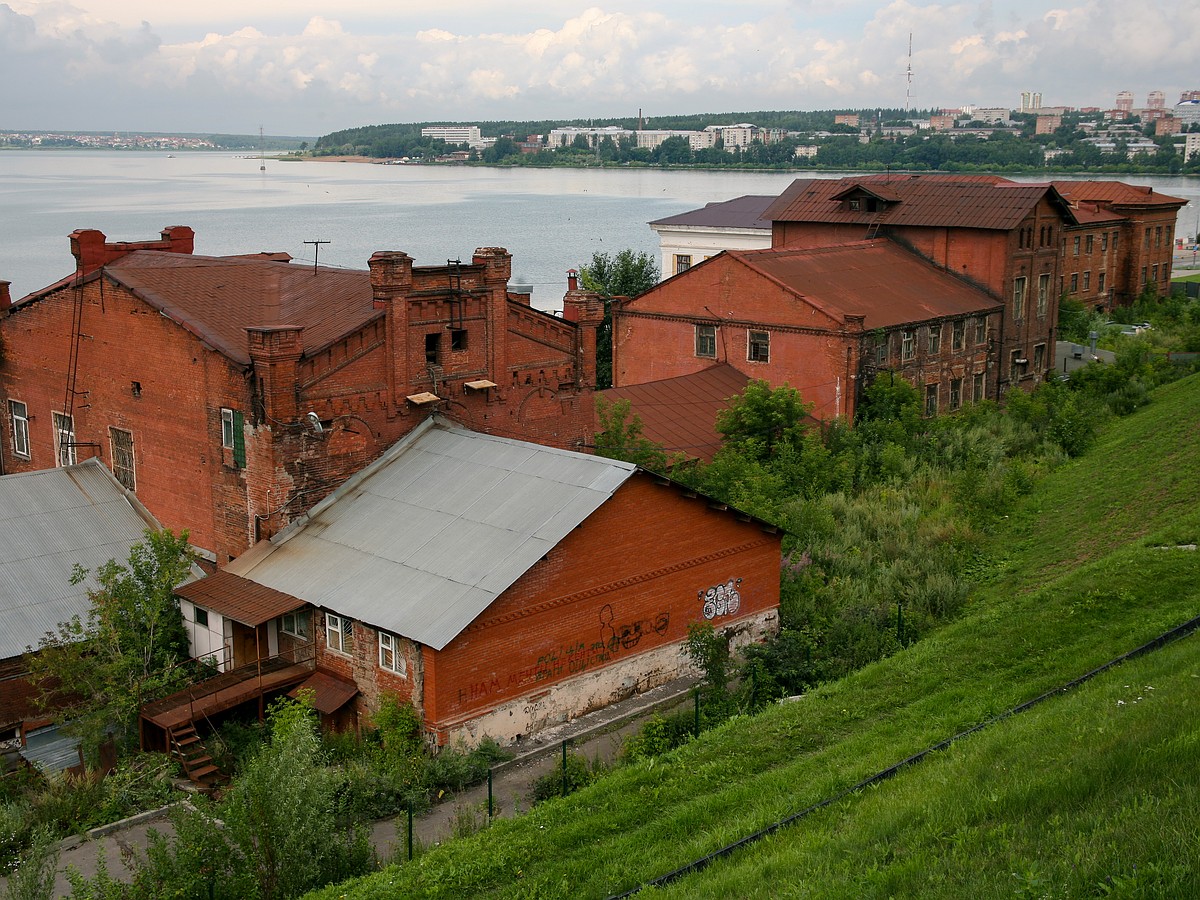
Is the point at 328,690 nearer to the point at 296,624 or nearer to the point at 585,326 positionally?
the point at 296,624

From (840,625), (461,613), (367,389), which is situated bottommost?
(840,625)

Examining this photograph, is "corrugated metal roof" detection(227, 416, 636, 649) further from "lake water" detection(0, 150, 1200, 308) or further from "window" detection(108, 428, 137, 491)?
"lake water" detection(0, 150, 1200, 308)

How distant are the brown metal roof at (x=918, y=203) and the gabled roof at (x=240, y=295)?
26256mm

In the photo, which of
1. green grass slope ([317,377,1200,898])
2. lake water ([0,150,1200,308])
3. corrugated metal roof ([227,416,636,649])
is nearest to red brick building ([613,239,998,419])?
corrugated metal roof ([227,416,636,649])

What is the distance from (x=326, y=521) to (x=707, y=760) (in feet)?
31.7

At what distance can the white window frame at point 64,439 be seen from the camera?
27172 millimetres

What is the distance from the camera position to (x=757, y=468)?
30.5 m

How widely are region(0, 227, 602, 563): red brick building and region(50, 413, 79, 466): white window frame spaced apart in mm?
54

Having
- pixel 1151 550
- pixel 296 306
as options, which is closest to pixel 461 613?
pixel 296 306

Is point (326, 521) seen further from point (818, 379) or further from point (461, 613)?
point (818, 379)

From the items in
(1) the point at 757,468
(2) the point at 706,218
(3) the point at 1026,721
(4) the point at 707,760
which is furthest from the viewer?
(2) the point at 706,218

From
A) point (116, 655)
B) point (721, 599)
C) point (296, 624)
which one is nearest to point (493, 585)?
point (296, 624)

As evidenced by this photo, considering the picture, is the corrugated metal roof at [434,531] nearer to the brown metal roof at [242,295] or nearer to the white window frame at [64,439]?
the brown metal roof at [242,295]

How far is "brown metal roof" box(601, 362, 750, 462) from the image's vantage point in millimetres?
33969
